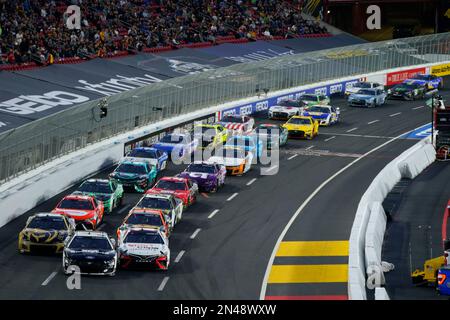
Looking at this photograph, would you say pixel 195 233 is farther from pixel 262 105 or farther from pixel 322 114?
pixel 262 105

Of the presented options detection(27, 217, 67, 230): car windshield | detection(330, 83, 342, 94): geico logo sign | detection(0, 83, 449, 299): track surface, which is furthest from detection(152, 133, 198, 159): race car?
detection(330, 83, 342, 94): geico logo sign

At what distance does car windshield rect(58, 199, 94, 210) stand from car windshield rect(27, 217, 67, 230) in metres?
2.68

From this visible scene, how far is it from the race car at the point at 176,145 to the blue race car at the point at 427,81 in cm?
2751

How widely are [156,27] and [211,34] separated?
5.91m

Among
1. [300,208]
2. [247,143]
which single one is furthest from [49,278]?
[247,143]

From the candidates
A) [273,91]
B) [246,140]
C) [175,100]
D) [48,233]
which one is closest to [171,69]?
[273,91]

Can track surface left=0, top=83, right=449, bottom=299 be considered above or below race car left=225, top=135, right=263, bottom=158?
below

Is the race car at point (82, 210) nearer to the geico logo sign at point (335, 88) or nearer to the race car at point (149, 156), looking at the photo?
the race car at point (149, 156)

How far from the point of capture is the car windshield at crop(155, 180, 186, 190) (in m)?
44.6

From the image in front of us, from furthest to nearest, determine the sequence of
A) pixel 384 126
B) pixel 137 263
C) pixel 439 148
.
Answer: pixel 384 126
pixel 439 148
pixel 137 263

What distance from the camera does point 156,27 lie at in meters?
76.6

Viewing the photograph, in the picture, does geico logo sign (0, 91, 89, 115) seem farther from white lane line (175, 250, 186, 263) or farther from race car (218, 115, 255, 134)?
white lane line (175, 250, 186, 263)
